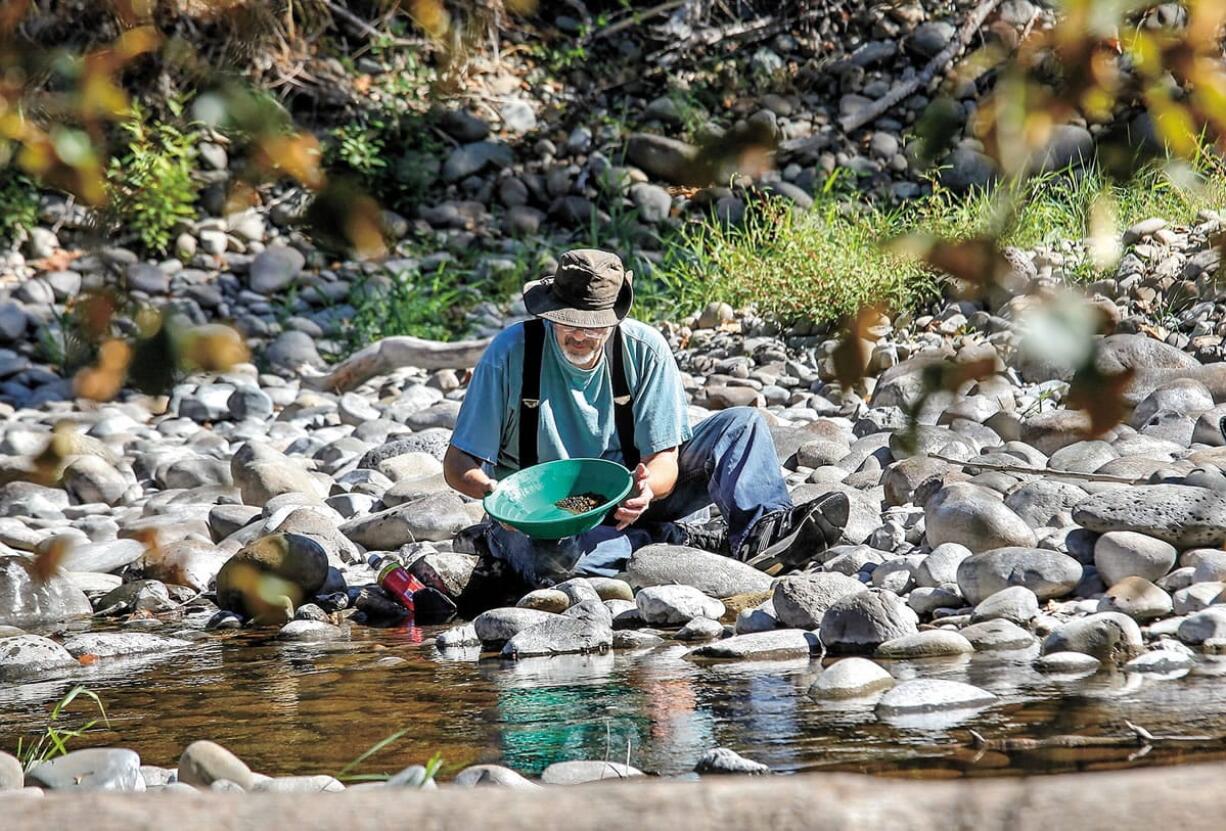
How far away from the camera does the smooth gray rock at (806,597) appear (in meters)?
4.31

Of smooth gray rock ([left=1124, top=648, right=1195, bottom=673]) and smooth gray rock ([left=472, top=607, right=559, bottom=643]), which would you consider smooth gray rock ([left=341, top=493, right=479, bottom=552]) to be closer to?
smooth gray rock ([left=472, top=607, right=559, bottom=643])

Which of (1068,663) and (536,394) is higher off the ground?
(536,394)

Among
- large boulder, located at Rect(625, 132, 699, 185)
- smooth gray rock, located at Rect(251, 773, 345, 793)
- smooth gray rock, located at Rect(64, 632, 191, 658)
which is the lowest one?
smooth gray rock, located at Rect(64, 632, 191, 658)

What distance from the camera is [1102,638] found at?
3.72m

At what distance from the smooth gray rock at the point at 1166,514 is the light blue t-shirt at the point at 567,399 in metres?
1.40

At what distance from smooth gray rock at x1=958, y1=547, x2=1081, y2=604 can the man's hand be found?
106 cm

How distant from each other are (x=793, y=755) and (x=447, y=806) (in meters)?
1.66

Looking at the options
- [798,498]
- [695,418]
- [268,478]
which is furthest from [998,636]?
[268,478]

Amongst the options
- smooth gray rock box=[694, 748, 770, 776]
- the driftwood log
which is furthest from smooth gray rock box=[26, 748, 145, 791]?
the driftwood log

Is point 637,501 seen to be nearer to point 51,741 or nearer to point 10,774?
point 51,741

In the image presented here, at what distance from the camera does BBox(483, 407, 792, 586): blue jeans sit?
5.09 meters

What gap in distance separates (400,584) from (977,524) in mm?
1907

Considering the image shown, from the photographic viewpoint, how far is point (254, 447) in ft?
23.1

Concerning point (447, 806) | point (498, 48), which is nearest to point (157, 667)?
point (447, 806)
